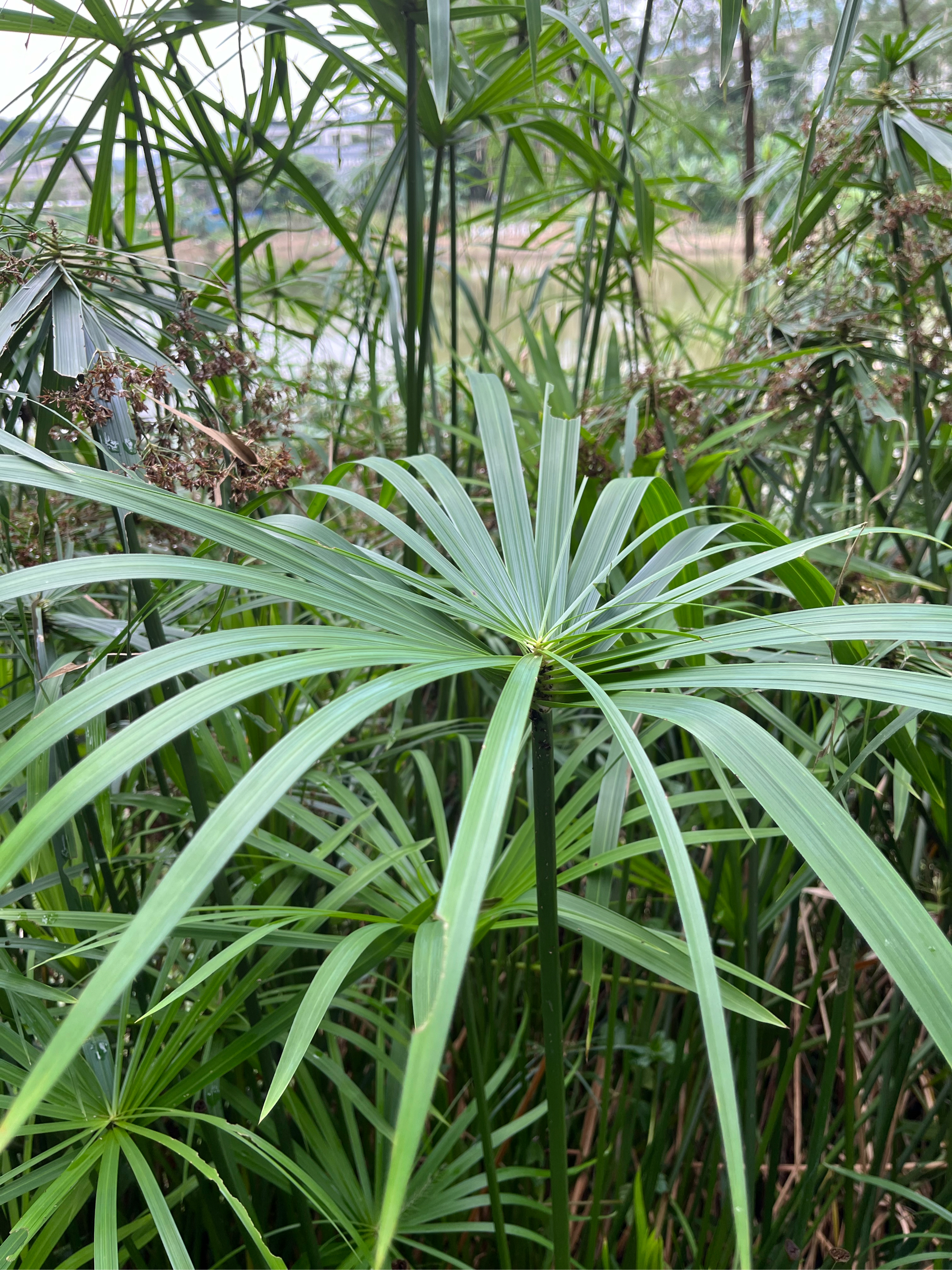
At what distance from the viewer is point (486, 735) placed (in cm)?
50

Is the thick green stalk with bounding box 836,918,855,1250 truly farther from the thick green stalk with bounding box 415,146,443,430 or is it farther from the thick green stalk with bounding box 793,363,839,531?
the thick green stalk with bounding box 415,146,443,430

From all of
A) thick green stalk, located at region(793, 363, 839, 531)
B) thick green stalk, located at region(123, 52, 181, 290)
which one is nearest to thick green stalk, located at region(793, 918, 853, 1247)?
thick green stalk, located at region(793, 363, 839, 531)

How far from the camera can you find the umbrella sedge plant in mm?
290

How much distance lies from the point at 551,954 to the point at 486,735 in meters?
0.13

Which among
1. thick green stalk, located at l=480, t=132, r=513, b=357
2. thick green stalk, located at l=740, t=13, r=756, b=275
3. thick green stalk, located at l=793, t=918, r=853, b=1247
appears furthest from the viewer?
thick green stalk, located at l=740, t=13, r=756, b=275

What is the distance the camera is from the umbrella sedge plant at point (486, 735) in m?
0.29

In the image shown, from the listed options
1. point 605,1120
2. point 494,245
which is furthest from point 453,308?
point 605,1120

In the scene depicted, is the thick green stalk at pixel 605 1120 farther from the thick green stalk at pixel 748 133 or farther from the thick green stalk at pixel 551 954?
the thick green stalk at pixel 748 133

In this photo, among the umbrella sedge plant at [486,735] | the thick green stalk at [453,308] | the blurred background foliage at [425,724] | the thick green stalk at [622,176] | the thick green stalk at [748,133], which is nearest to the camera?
the umbrella sedge plant at [486,735]

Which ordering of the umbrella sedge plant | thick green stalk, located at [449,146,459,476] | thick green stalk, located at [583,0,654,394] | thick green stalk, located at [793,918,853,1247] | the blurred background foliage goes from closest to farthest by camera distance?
the umbrella sedge plant → the blurred background foliage → thick green stalk, located at [793,918,853,1247] → thick green stalk, located at [583,0,654,394] → thick green stalk, located at [449,146,459,476]

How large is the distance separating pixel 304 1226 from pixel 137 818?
0.63 metres

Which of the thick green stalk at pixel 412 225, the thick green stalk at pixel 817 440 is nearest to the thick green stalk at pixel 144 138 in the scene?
the thick green stalk at pixel 412 225

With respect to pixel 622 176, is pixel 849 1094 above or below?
below

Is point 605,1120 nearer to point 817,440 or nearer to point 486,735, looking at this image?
point 486,735
